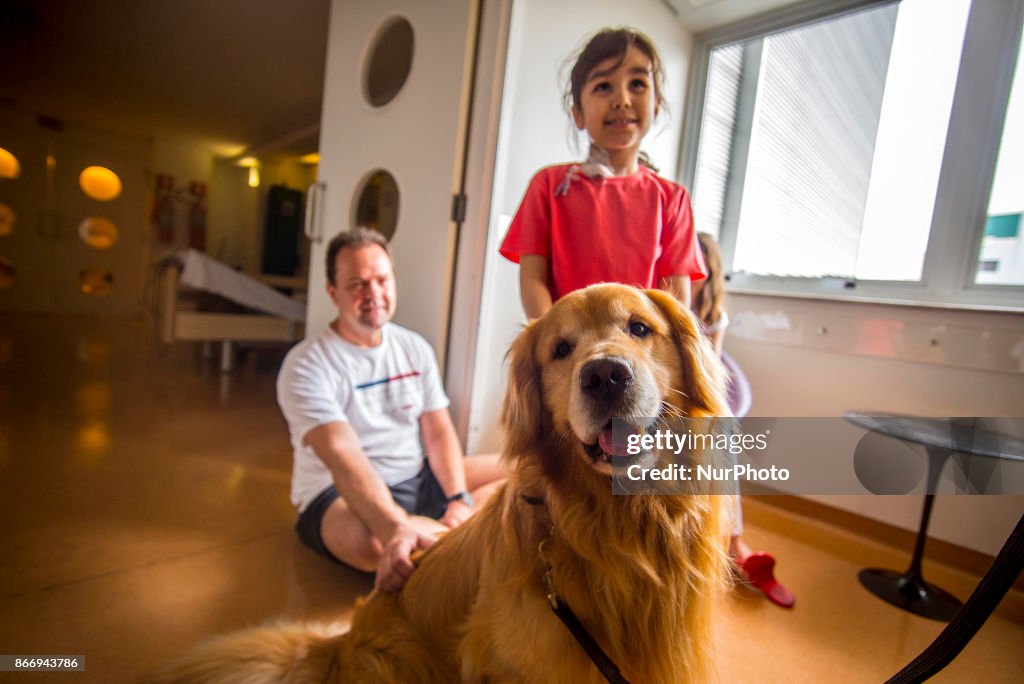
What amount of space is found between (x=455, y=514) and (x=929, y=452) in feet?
4.46

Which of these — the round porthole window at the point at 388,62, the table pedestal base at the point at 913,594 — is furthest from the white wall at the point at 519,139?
the table pedestal base at the point at 913,594

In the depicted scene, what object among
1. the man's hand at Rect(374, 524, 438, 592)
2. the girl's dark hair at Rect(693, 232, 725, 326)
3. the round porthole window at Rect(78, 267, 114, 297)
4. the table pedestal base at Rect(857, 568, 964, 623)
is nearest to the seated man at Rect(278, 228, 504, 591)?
the man's hand at Rect(374, 524, 438, 592)

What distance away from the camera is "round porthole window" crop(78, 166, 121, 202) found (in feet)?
3.64

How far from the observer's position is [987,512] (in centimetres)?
173

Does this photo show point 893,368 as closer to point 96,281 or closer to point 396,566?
point 396,566

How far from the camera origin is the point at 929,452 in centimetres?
96

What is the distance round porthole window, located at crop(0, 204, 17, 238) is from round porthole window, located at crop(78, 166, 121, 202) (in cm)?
24

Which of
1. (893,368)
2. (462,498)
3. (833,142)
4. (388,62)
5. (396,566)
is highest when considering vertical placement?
(388,62)

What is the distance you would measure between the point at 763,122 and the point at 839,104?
43cm

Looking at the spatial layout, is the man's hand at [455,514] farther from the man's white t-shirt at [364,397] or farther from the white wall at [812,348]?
the white wall at [812,348]

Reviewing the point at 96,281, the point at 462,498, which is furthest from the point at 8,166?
the point at 462,498

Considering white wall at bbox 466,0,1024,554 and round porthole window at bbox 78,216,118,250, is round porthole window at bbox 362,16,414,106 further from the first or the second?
round porthole window at bbox 78,216,118,250

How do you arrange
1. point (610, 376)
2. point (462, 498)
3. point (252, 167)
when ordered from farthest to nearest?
point (252, 167)
point (462, 498)
point (610, 376)

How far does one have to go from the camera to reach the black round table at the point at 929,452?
2.66ft
